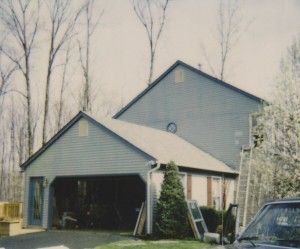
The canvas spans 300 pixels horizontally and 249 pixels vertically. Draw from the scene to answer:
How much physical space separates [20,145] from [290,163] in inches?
1977

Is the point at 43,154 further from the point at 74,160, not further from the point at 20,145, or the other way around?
the point at 20,145

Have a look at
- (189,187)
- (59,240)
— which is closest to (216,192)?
(189,187)

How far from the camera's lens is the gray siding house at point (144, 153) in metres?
21.1

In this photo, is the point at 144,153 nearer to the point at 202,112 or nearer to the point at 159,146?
the point at 159,146

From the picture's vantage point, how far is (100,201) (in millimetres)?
26688

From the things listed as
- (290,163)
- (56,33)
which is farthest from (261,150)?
(56,33)

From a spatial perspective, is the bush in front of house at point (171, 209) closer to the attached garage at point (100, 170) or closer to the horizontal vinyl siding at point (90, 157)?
the attached garage at point (100, 170)

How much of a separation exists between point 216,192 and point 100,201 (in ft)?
21.3

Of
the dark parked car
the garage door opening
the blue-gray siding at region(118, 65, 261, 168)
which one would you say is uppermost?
the blue-gray siding at region(118, 65, 261, 168)

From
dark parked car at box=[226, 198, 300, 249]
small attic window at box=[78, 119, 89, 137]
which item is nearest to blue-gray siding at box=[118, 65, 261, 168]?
small attic window at box=[78, 119, 89, 137]

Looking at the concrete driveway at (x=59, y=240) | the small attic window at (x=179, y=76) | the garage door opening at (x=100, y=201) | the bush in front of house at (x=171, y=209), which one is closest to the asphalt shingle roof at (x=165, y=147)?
the bush in front of house at (x=171, y=209)

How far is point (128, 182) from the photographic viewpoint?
25859 mm

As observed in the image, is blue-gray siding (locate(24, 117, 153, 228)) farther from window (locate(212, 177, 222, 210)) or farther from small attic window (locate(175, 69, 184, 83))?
small attic window (locate(175, 69, 184, 83))

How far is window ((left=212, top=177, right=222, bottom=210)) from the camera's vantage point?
24484 millimetres
